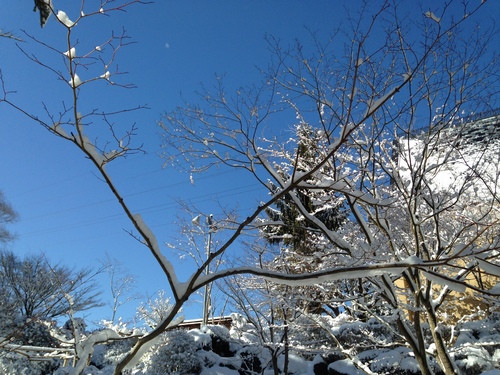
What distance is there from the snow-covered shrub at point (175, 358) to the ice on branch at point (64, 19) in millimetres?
9768

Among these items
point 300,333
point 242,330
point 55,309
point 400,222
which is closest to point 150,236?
point 400,222

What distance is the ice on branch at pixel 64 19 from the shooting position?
1922 millimetres

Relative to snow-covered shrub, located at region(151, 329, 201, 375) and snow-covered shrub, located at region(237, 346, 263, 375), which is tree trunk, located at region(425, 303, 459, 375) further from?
snow-covered shrub, located at region(151, 329, 201, 375)

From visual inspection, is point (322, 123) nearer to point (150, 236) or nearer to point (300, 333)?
point (150, 236)

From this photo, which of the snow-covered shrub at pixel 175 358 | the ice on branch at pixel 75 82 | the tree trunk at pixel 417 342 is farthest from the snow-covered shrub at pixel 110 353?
the ice on branch at pixel 75 82

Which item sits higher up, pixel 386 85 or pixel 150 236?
pixel 386 85

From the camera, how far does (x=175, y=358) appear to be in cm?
997

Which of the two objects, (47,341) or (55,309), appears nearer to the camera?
(47,341)

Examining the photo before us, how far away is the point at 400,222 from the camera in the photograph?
24.8 feet

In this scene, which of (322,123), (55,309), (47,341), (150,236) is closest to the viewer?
(150,236)

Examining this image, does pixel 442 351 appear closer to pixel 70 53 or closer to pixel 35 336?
pixel 70 53

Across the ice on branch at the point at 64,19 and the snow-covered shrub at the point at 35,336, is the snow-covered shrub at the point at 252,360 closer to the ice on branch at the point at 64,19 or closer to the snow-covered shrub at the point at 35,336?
the snow-covered shrub at the point at 35,336

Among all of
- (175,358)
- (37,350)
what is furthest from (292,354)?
(37,350)

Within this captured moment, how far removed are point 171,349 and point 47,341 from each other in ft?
19.4
